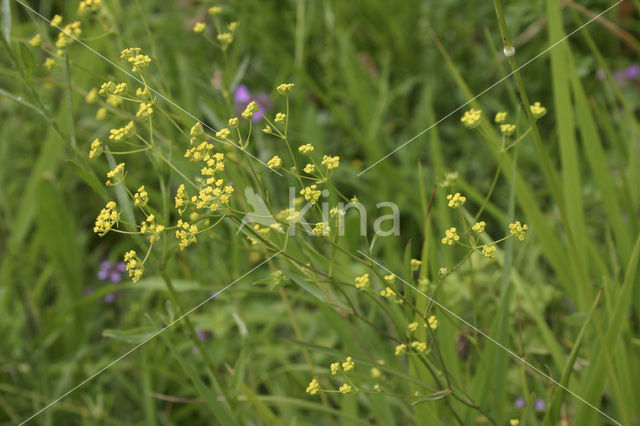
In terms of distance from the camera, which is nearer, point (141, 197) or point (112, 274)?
point (141, 197)

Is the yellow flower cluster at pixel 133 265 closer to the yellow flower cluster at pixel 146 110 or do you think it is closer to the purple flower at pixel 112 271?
the yellow flower cluster at pixel 146 110

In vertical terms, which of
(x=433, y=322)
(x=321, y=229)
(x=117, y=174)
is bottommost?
(x=433, y=322)

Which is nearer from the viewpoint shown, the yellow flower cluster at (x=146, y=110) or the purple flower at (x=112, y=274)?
the yellow flower cluster at (x=146, y=110)

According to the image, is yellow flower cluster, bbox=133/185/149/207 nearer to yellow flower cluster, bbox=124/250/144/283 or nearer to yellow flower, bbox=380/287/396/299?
yellow flower cluster, bbox=124/250/144/283


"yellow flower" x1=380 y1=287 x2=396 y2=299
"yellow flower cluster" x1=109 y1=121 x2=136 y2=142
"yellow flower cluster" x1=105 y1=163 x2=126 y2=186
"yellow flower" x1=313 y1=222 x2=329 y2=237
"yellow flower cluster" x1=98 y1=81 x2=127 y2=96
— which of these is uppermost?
"yellow flower cluster" x1=98 y1=81 x2=127 y2=96

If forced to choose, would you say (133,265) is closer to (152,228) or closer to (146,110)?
(152,228)

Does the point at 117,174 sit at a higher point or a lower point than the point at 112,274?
higher

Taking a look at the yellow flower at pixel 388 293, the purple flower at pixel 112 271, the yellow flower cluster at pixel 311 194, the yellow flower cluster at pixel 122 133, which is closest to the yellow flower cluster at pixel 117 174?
the yellow flower cluster at pixel 122 133

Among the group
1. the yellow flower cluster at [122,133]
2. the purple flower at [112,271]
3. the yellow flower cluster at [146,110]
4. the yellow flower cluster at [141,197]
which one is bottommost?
the purple flower at [112,271]

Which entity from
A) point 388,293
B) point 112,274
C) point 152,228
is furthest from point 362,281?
point 112,274

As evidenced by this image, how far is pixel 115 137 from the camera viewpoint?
1.99ft

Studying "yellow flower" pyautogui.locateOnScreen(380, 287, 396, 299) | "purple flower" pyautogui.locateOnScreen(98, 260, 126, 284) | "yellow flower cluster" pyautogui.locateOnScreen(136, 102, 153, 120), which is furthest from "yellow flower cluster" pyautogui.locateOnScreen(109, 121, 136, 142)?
"purple flower" pyautogui.locateOnScreen(98, 260, 126, 284)

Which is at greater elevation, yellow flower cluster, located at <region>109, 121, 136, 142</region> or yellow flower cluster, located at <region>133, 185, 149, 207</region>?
yellow flower cluster, located at <region>109, 121, 136, 142</region>

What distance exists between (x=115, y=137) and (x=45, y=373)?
2.82ft
